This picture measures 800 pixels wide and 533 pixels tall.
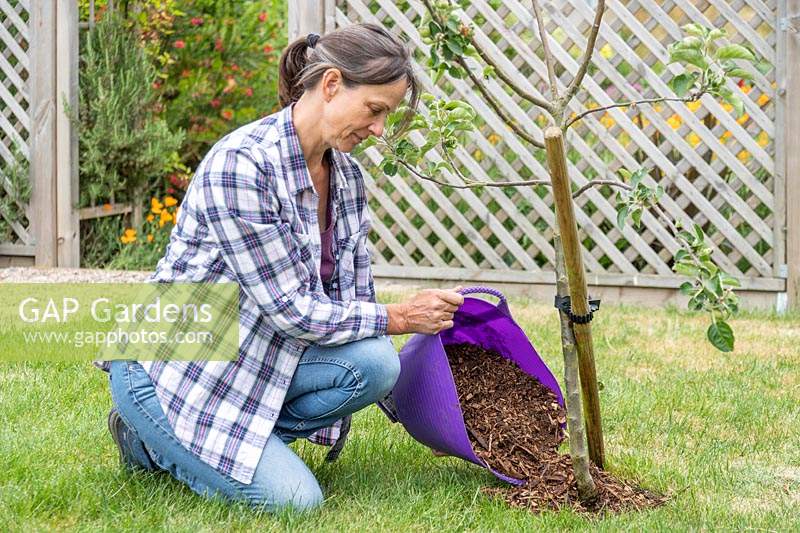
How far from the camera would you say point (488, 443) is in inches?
98.8

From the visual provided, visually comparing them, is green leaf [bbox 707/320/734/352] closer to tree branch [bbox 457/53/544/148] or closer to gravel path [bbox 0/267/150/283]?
tree branch [bbox 457/53/544/148]

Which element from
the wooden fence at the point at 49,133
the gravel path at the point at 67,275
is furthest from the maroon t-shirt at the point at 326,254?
the wooden fence at the point at 49,133

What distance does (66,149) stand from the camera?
5906 millimetres

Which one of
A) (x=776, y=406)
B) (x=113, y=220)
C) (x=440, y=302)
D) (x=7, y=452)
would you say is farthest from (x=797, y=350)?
(x=113, y=220)

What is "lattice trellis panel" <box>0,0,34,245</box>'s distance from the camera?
5930mm

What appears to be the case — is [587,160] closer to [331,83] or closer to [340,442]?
[340,442]

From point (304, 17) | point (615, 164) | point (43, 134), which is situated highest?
point (304, 17)

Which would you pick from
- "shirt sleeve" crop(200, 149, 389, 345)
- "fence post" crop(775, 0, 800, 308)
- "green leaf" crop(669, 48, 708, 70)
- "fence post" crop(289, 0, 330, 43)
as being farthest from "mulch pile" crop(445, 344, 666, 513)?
"fence post" crop(289, 0, 330, 43)

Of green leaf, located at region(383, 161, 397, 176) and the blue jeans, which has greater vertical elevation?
green leaf, located at region(383, 161, 397, 176)

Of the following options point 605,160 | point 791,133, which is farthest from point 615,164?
point 791,133

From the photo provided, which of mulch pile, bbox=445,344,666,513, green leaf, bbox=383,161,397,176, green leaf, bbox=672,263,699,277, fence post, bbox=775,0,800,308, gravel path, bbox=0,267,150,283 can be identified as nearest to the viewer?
green leaf, bbox=672,263,699,277

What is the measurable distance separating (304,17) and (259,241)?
11.0 ft

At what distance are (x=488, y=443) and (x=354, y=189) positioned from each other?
0.67 metres

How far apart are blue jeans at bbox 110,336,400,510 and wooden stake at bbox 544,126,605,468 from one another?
1.37 feet
